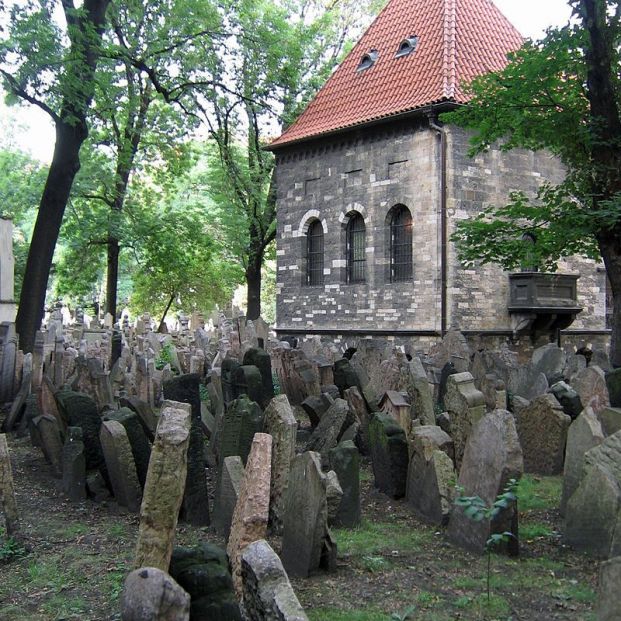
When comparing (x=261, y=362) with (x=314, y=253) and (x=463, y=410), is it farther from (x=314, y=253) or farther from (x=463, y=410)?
(x=314, y=253)

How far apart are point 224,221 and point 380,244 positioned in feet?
32.3

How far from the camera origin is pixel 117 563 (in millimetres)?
4621

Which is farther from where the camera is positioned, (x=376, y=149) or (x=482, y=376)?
(x=376, y=149)

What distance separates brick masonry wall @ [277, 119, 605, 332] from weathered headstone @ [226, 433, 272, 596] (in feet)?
54.0

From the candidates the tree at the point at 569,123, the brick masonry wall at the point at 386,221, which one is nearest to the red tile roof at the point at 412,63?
the brick masonry wall at the point at 386,221

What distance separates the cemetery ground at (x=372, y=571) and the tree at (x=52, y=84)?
8486 mm

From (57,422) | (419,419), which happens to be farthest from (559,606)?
(57,422)

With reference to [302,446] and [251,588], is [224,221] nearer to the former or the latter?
[302,446]

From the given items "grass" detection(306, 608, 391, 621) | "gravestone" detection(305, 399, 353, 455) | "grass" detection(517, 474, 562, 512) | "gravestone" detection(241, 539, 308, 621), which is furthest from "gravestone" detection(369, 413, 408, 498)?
"gravestone" detection(241, 539, 308, 621)

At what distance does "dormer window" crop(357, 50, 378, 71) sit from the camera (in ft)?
81.4

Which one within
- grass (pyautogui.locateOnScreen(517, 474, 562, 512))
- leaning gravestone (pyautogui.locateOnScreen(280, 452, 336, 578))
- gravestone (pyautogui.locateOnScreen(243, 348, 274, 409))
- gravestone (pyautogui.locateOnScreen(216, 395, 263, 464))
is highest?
gravestone (pyautogui.locateOnScreen(243, 348, 274, 409))

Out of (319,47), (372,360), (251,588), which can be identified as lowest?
(251,588)

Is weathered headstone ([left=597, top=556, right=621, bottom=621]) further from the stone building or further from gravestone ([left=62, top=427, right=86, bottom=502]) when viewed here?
the stone building

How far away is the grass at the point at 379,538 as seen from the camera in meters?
4.84
